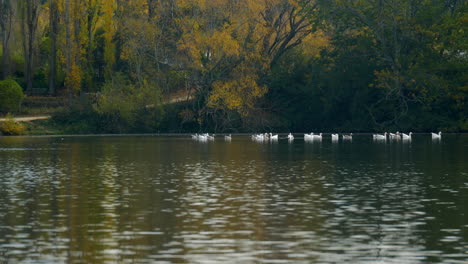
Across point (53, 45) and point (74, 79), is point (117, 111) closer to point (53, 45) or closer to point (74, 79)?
point (74, 79)

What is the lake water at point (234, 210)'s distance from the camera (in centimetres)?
2161

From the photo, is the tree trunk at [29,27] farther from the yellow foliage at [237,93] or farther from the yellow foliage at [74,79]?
the yellow foliage at [237,93]

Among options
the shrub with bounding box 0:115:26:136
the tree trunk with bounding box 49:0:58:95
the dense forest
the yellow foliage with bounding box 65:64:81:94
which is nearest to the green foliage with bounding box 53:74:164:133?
the dense forest

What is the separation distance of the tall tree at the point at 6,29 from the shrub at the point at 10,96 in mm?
7211

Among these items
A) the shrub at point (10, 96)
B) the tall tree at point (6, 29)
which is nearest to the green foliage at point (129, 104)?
the shrub at point (10, 96)

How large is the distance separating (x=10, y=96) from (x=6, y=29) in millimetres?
10610

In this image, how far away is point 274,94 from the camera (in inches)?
4215

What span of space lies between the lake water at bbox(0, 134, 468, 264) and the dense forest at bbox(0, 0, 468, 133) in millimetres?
42909

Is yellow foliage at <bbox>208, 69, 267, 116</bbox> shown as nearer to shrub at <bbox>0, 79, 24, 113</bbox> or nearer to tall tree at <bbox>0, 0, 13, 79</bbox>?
shrub at <bbox>0, 79, 24, 113</bbox>

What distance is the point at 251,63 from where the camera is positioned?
340 ft

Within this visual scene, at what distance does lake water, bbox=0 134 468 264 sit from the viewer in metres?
21.6

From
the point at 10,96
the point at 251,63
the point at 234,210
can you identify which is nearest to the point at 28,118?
the point at 10,96

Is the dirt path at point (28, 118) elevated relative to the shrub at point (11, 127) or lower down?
elevated

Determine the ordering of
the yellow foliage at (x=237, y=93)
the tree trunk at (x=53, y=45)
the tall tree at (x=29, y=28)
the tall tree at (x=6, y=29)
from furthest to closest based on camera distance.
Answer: the tall tree at (x=29, y=28)
the tall tree at (x=6, y=29)
the tree trunk at (x=53, y=45)
the yellow foliage at (x=237, y=93)
